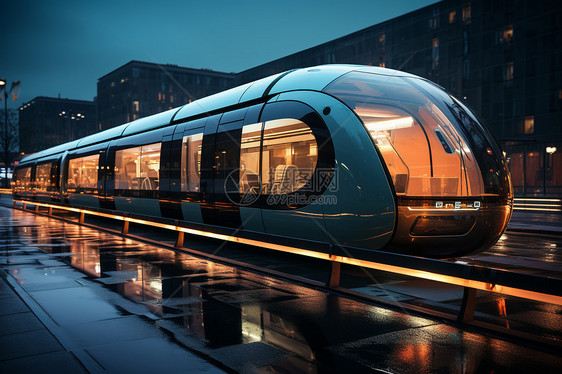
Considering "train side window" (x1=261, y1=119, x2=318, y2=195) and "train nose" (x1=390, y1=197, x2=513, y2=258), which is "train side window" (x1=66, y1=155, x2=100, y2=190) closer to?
"train side window" (x1=261, y1=119, x2=318, y2=195)

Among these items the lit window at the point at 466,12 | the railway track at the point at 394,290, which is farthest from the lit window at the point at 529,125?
the railway track at the point at 394,290

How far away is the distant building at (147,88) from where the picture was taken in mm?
111188

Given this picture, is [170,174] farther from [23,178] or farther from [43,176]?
[23,178]

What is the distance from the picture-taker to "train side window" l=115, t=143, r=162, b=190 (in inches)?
632

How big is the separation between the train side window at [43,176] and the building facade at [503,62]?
30984 mm

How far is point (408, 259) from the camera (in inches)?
245

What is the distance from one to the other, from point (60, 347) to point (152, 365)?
3.55 feet

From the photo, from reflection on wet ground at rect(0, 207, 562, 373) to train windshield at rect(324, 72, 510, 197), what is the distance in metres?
1.73

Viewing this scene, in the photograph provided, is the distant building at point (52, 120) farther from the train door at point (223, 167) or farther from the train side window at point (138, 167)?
the train door at point (223, 167)

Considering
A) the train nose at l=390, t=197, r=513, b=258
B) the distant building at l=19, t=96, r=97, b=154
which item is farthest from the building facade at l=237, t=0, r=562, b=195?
the distant building at l=19, t=96, r=97, b=154

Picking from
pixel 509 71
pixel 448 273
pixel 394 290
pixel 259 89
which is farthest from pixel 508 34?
pixel 448 273

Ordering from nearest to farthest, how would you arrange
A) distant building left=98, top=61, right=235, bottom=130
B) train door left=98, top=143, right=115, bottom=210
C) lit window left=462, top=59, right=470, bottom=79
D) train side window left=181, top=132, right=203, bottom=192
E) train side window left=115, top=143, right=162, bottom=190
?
train side window left=181, top=132, right=203, bottom=192
train side window left=115, top=143, right=162, bottom=190
train door left=98, top=143, right=115, bottom=210
lit window left=462, top=59, right=470, bottom=79
distant building left=98, top=61, right=235, bottom=130

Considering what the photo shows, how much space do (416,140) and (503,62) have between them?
45.2m

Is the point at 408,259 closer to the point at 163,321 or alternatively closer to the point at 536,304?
the point at 536,304
